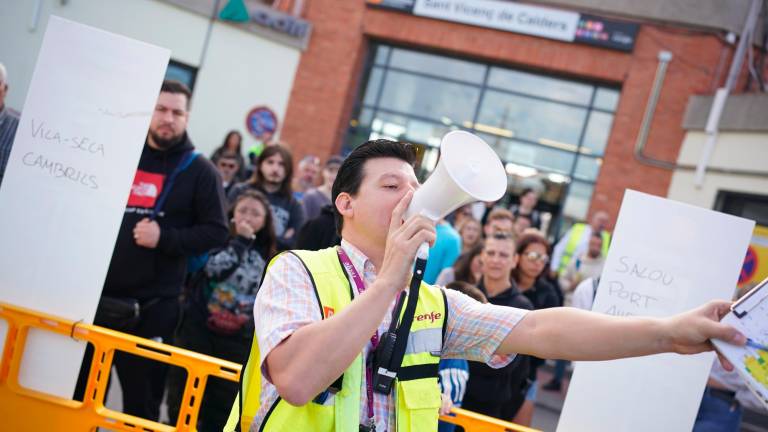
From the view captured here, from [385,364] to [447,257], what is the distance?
379 cm

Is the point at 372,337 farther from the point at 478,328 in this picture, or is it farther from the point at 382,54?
the point at 382,54

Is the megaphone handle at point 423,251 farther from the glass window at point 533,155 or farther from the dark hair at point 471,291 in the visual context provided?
the glass window at point 533,155

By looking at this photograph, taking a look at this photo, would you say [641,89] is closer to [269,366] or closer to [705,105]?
[705,105]

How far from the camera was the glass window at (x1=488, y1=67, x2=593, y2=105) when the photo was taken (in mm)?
11633

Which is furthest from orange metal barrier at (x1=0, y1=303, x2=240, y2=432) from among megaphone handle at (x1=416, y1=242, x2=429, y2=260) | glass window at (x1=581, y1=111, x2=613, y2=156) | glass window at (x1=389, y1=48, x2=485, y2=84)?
glass window at (x1=389, y1=48, x2=485, y2=84)

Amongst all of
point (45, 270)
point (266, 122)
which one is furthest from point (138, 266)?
point (266, 122)

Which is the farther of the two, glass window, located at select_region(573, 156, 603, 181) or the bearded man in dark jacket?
glass window, located at select_region(573, 156, 603, 181)

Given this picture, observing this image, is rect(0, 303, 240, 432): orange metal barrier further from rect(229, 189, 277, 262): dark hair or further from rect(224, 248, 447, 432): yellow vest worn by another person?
rect(229, 189, 277, 262): dark hair

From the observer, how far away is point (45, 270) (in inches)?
125

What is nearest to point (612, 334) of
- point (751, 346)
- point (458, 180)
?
point (751, 346)

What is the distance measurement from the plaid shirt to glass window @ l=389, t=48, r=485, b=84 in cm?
1046

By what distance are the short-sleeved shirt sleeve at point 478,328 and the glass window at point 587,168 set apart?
9889 millimetres

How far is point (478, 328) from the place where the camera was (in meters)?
2.05

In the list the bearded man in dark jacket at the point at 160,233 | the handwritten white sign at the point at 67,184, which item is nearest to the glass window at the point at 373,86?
the bearded man in dark jacket at the point at 160,233
